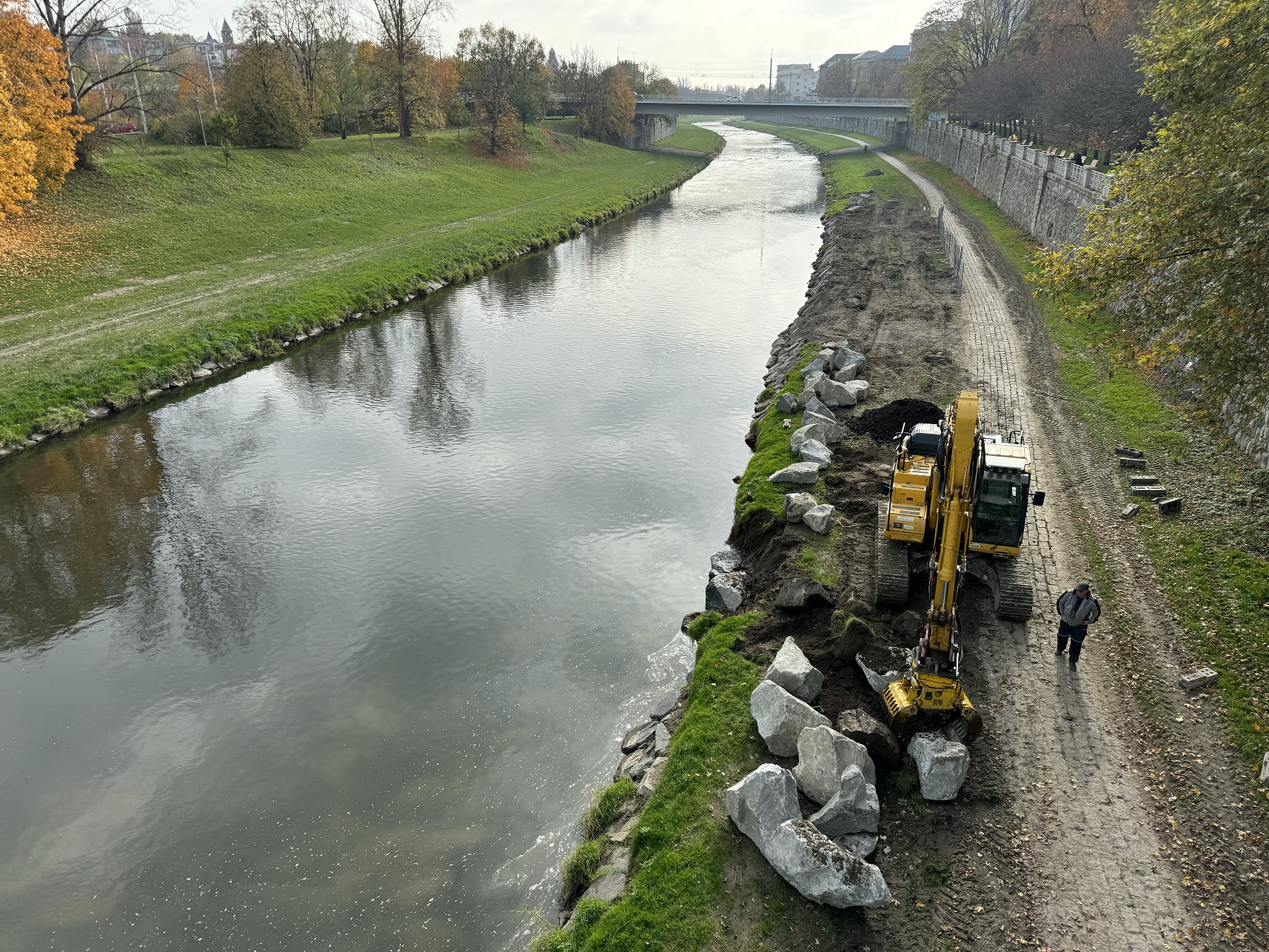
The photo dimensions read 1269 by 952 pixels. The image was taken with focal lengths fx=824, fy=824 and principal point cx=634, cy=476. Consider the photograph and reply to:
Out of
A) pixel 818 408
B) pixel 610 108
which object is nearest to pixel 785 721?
pixel 818 408

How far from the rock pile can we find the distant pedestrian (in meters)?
4.22

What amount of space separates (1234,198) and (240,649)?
58.0 feet

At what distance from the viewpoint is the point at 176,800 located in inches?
482

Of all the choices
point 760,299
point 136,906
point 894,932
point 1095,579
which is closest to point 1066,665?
point 1095,579

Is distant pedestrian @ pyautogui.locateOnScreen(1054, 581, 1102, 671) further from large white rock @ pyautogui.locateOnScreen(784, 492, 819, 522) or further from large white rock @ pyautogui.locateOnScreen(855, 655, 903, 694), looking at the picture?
large white rock @ pyautogui.locateOnScreen(784, 492, 819, 522)

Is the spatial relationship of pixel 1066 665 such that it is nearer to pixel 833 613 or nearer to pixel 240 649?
pixel 833 613

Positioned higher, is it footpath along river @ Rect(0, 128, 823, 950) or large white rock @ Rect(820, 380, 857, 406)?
large white rock @ Rect(820, 380, 857, 406)

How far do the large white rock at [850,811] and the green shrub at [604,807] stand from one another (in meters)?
2.83

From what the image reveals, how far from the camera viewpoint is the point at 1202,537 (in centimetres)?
1620

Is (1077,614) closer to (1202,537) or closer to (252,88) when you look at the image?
(1202,537)

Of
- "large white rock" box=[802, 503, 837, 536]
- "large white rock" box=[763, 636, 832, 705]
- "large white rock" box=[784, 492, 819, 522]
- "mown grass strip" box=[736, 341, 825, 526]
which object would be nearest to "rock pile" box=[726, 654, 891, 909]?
"large white rock" box=[763, 636, 832, 705]

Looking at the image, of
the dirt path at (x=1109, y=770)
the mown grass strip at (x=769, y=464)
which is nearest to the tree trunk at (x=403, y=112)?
the mown grass strip at (x=769, y=464)

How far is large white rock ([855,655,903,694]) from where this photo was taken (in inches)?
488

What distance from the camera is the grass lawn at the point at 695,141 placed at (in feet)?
397
